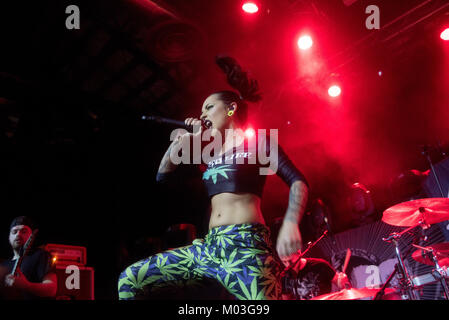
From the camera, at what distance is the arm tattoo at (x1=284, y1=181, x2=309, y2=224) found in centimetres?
158

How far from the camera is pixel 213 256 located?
1639 millimetres

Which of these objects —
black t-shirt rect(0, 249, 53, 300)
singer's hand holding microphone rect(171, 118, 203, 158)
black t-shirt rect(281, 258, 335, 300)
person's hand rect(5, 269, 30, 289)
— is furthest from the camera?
black t-shirt rect(281, 258, 335, 300)

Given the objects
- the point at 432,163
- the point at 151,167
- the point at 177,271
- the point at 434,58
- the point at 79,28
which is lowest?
the point at 177,271

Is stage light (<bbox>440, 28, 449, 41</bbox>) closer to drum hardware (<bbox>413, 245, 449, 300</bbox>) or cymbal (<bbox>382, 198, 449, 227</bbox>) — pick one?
cymbal (<bbox>382, 198, 449, 227</bbox>)

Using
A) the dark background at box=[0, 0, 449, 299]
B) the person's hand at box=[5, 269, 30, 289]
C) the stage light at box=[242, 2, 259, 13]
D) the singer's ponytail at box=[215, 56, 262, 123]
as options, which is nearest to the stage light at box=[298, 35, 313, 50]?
the dark background at box=[0, 0, 449, 299]

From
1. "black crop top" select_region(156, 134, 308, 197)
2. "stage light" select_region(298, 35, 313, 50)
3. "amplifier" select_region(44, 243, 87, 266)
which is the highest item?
"stage light" select_region(298, 35, 313, 50)

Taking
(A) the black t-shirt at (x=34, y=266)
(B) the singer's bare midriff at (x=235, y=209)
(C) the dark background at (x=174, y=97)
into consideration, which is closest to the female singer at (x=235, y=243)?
(B) the singer's bare midriff at (x=235, y=209)

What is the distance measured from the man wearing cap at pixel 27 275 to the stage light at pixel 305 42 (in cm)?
444

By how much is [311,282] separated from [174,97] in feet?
15.1

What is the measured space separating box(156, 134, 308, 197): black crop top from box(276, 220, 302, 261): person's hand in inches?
11.9

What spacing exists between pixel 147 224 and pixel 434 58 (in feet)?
22.3

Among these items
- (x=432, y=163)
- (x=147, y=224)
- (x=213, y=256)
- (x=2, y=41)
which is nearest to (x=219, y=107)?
(x=213, y=256)

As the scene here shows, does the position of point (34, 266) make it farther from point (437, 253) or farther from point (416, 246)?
point (437, 253)
